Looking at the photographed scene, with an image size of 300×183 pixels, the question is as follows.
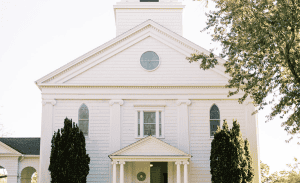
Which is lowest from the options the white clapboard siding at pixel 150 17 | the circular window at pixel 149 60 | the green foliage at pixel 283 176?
the green foliage at pixel 283 176

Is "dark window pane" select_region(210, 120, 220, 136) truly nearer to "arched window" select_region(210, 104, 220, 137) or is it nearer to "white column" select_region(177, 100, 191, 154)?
"arched window" select_region(210, 104, 220, 137)

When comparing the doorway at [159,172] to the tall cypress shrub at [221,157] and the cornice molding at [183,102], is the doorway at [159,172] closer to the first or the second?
the tall cypress shrub at [221,157]

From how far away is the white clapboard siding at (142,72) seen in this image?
76.8 ft

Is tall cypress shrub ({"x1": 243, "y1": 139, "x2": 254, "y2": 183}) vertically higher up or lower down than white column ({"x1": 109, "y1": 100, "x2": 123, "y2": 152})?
lower down

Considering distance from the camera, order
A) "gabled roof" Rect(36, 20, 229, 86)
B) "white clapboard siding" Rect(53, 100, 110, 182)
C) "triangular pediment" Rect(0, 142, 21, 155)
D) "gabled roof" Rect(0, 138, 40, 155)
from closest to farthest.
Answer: "white clapboard siding" Rect(53, 100, 110, 182) < "gabled roof" Rect(36, 20, 229, 86) < "triangular pediment" Rect(0, 142, 21, 155) < "gabled roof" Rect(0, 138, 40, 155)

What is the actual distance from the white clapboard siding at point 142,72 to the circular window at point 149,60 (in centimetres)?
22

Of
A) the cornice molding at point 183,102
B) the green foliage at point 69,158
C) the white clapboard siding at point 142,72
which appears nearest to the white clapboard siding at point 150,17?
the white clapboard siding at point 142,72

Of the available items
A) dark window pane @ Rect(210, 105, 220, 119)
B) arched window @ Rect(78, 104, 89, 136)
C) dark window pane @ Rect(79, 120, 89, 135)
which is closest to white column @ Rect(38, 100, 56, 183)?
arched window @ Rect(78, 104, 89, 136)

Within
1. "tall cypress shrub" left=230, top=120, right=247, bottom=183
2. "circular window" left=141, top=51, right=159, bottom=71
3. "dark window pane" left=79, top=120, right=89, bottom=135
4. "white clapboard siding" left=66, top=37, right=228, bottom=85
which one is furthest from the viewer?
"circular window" left=141, top=51, right=159, bottom=71

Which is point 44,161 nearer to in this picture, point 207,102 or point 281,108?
point 207,102

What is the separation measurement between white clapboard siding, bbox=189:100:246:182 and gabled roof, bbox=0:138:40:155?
34.2 feet

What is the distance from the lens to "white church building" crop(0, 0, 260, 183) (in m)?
22.6

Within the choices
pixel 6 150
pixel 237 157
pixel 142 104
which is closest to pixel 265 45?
pixel 237 157

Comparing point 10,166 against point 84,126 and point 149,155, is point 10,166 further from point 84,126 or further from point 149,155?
point 149,155
